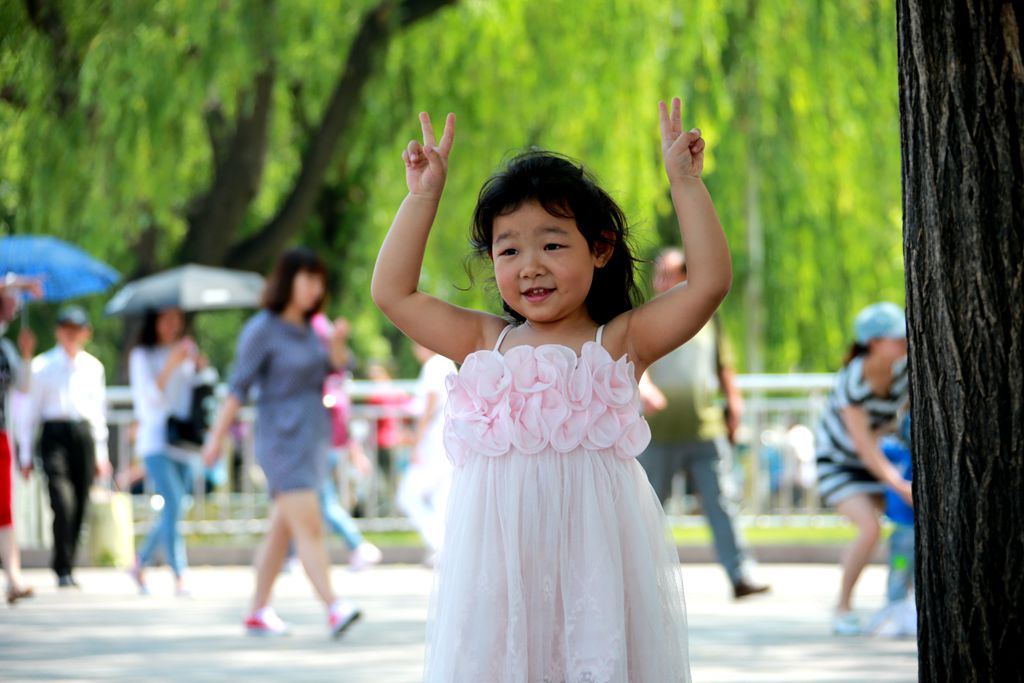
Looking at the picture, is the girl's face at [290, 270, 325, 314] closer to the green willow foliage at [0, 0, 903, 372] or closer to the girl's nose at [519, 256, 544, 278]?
the green willow foliage at [0, 0, 903, 372]

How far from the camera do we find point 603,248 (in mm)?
4492

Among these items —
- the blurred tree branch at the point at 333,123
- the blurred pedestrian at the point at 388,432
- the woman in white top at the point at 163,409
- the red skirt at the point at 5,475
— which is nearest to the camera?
the red skirt at the point at 5,475

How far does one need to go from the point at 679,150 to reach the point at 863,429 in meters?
5.37

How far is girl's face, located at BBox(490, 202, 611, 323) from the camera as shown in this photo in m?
4.34

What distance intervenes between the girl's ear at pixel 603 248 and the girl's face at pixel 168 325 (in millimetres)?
8377

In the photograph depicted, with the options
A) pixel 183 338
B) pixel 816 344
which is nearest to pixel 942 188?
pixel 183 338

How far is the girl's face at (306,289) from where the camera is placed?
957 centimetres

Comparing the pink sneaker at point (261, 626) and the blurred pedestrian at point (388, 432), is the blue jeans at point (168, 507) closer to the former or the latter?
the pink sneaker at point (261, 626)

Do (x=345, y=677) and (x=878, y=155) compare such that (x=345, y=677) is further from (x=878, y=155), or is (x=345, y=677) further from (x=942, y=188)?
(x=878, y=155)

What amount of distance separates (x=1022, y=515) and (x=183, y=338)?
9.02m

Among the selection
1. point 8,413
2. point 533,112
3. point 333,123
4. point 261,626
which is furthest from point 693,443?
point 333,123

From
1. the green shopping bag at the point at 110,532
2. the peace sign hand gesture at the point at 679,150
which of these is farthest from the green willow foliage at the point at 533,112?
the peace sign hand gesture at the point at 679,150

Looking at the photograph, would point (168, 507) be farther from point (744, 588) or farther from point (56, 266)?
point (744, 588)

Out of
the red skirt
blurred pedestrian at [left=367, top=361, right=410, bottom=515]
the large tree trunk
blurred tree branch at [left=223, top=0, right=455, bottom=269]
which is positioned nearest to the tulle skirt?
the large tree trunk
